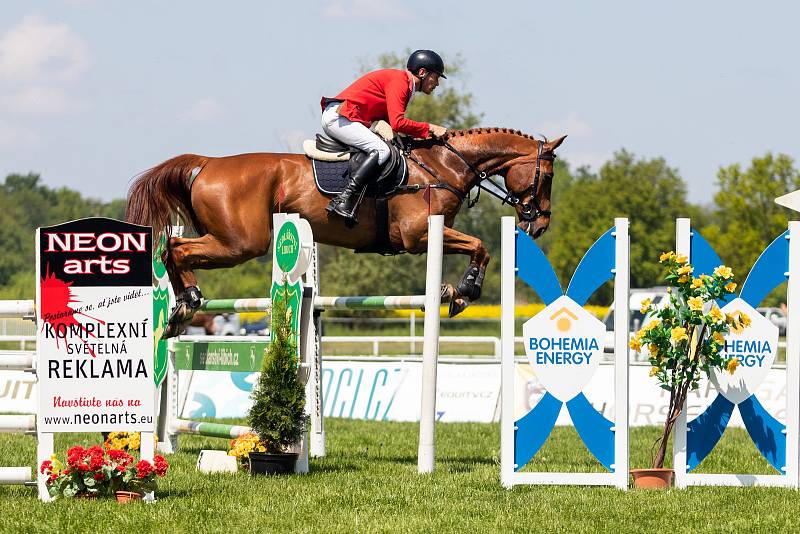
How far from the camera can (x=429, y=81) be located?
378 inches

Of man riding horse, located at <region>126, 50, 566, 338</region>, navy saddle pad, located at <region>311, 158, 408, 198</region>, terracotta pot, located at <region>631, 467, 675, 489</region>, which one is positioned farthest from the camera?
navy saddle pad, located at <region>311, 158, 408, 198</region>

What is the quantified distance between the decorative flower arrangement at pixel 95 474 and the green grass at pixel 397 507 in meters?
0.15

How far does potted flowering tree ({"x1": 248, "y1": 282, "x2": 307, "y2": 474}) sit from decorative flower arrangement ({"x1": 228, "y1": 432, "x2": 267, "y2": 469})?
0.08m

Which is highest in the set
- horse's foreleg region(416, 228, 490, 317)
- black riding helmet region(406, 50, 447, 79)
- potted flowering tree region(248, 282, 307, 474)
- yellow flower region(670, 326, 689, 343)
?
black riding helmet region(406, 50, 447, 79)

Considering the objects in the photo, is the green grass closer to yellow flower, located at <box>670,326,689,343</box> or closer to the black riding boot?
yellow flower, located at <box>670,326,689,343</box>

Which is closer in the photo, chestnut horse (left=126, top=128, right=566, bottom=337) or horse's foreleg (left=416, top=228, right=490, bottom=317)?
horse's foreleg (left=416, top=228, right=490, bottom=317)

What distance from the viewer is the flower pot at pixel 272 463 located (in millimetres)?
8125

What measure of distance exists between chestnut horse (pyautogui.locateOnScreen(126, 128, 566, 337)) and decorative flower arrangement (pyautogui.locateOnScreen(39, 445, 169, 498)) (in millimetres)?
2758

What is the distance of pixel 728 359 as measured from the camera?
24.9 feet

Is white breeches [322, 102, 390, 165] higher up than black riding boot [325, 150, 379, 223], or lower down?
higher up

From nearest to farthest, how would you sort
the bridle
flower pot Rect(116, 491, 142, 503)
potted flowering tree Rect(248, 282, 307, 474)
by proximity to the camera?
flower pot Rect(116, 491, 142, 503) < potted flowering tree Rect(248, 282, 307, 474) < the bridle

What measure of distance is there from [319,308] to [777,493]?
3.68 meters

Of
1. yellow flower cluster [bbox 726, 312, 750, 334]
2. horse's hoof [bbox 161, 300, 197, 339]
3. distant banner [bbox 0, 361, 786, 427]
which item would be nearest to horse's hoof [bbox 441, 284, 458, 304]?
horse's hoof [bbox 161, 300, 197, 339]

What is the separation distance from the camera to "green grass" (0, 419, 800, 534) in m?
6.04
